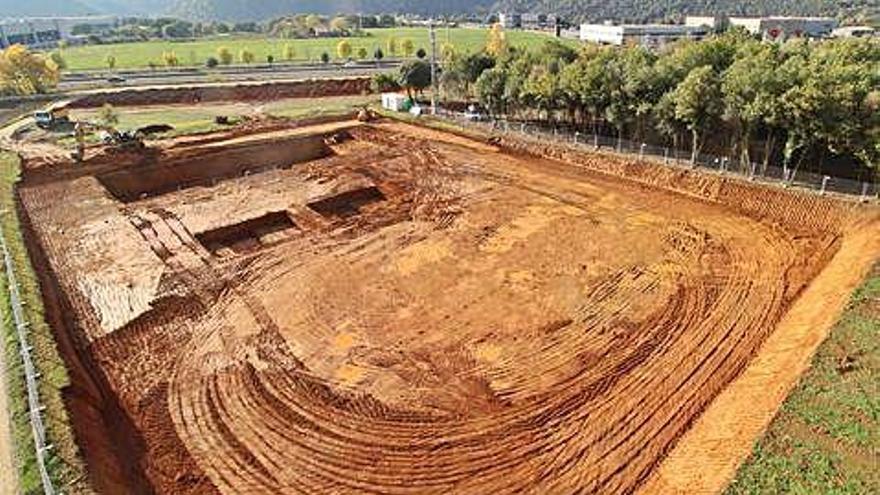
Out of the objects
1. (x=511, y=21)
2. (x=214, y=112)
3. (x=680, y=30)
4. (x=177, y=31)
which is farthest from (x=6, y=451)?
(x=511, y=21)

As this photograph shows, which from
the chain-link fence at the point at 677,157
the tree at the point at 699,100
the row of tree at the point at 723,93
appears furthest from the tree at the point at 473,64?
the tree at the point at 699,100

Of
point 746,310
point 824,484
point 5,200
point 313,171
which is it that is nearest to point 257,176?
point 313,171

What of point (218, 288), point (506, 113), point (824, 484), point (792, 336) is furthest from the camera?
point (506, 113)

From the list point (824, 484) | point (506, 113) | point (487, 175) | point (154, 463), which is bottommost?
point (154, 463)

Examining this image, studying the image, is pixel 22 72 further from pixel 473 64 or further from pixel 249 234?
pixel 249 234

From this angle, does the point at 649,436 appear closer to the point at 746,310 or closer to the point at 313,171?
the point at 746,310

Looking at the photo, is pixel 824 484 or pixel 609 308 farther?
pixel 609 308

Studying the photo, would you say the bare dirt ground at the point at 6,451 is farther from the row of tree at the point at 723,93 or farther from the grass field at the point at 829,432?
the row of tree at the point at 723,93

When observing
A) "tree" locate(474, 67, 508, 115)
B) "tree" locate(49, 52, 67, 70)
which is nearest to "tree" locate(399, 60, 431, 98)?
"tree" locate(474, 67, 508, 115)

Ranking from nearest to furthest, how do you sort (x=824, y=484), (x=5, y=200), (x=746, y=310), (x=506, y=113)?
(x=824, y=484) < (x=746, y=310) < (x=5, y=200) < (x=506, y=113)
